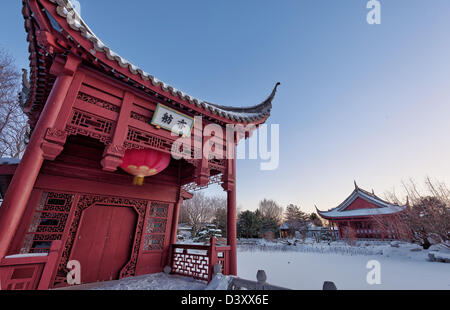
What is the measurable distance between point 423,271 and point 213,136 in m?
9.24

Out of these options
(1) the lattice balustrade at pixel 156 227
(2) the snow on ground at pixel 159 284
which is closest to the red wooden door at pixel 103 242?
(2) the snow on ground at pixel 159 284

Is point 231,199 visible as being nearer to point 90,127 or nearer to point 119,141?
point 119,141

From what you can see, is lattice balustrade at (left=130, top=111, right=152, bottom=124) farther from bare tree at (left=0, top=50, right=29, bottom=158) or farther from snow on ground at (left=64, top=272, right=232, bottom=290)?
bare tree at (left=0, top=50, right=29, bottom=158)

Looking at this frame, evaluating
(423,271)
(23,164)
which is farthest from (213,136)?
(423,271)

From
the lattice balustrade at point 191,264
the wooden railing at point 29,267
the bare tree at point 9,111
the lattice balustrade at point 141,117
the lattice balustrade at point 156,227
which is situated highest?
the bare tree at point 9,111

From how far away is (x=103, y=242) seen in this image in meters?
4.56

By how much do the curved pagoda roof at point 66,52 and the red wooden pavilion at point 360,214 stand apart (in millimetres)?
19255

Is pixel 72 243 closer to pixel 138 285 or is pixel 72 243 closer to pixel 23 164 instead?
pixel 138 285

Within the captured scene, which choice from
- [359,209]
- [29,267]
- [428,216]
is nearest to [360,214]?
[359,209]

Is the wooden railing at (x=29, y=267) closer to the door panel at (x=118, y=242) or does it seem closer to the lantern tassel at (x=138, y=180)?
the door panel at (x=118, y=242)

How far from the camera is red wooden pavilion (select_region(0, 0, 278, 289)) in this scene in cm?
266

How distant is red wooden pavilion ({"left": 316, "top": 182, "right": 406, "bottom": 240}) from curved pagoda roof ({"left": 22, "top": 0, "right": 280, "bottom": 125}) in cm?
1925

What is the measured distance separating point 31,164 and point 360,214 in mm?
21961

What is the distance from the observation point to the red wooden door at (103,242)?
14.0ft
